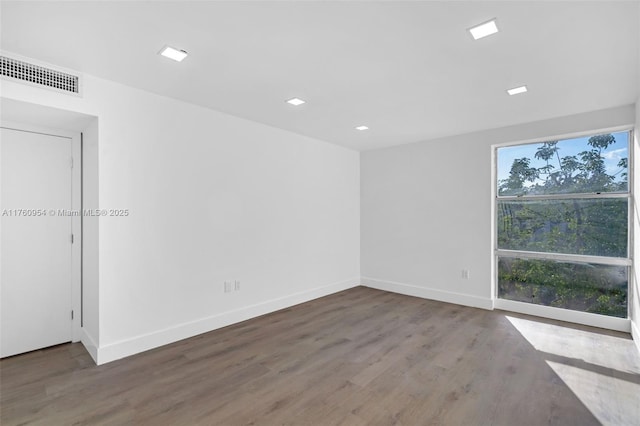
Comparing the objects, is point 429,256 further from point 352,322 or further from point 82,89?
point 82,89

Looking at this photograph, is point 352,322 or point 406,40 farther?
point 352,322

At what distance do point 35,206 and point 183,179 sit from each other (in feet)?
4.59

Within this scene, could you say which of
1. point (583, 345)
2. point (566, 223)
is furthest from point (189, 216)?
point (566, 223)

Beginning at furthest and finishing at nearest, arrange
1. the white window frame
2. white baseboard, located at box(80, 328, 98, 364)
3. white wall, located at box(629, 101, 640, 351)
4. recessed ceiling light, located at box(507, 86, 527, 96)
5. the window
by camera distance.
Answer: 1. the window
2. the white window frame
3. white wall, located at box(629, 101, 640, 351)
4. recessed ceiling light, located at box(507, 86, 527, 96)
5. white baseboard, located at box(80, 328, 98, 364)

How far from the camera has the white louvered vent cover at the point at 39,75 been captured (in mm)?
2372

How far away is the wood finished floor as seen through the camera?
6.93 feet

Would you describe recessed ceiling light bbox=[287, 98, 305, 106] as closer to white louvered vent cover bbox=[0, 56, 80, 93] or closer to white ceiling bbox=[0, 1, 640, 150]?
white ceiling bbox=[0, 1, 640, 150]

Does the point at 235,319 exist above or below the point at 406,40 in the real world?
below

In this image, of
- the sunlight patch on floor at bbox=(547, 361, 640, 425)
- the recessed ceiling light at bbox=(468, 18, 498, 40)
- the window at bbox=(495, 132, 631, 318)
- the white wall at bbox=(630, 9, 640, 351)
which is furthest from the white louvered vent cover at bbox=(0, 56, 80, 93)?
the white wall at bbox=(630, 9, 640, 351)

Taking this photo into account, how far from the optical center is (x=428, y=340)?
3369 mm

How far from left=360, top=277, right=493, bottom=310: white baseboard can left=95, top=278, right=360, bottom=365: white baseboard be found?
45.5 inches

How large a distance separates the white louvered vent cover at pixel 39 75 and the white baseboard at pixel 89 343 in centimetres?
230

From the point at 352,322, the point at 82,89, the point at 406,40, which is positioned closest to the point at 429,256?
the point at 352,322

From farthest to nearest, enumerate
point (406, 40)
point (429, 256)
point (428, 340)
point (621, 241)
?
point (429, 256) < point (621, 241) < point (428, 340) < point (406, 40)
